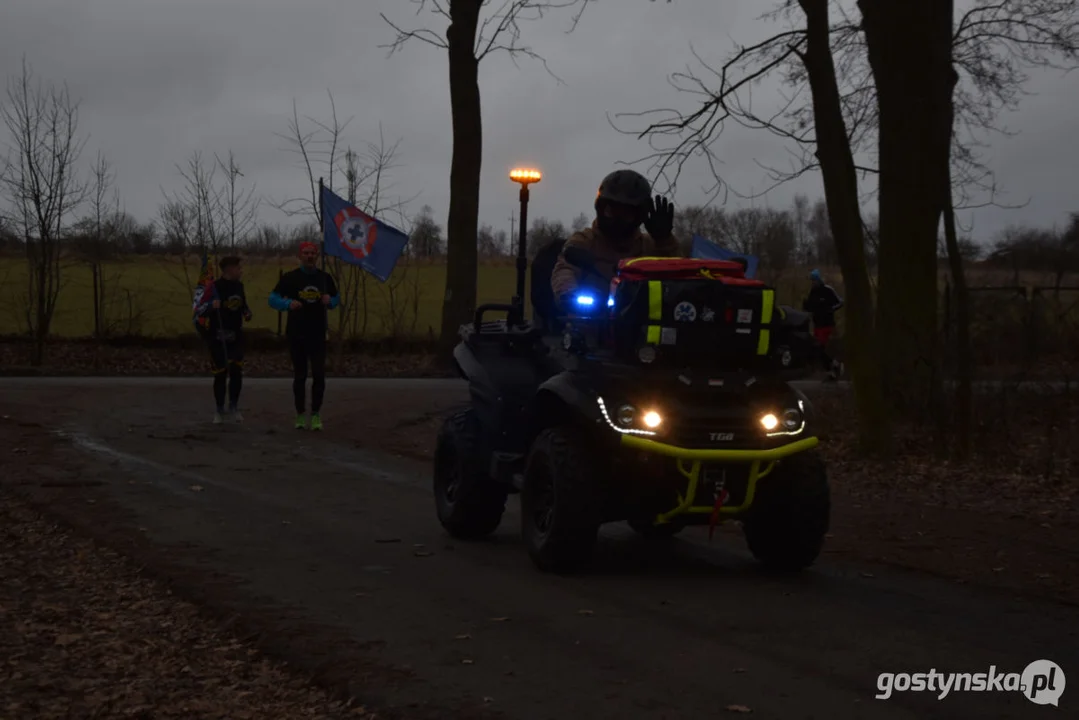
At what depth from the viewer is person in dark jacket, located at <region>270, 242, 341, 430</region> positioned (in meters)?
15.8

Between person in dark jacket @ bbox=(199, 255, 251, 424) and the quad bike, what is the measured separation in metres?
8.87

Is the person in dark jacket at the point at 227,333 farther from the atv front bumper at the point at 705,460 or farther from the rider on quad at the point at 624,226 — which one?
the atv front bumper at the point at 705,460

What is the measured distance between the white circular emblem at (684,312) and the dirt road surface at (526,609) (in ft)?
4.89

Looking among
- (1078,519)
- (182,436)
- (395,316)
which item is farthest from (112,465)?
(395,316)

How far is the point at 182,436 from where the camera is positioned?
15148 millimetres

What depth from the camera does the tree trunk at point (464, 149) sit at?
2625 cm

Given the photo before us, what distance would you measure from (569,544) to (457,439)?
6.15 feet

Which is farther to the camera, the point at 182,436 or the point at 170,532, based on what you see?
the point at 182,436

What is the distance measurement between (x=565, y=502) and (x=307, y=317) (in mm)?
8693

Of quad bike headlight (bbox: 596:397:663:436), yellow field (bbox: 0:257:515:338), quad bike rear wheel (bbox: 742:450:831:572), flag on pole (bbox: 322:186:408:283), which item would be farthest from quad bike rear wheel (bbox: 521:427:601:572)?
yellow field (bbox: 0:257:515:338)

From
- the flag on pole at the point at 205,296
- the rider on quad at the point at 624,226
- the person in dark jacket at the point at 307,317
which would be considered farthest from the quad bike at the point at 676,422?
the flag on pole at the point at 205,296

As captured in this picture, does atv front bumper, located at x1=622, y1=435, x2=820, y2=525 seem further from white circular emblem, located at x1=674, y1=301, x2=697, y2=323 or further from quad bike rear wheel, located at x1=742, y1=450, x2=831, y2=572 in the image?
white circular emblem, located at x1=674, y1=301, x2=697, y2=323

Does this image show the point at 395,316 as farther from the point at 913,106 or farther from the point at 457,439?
the point at 457,439

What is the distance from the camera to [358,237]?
25.8 m
